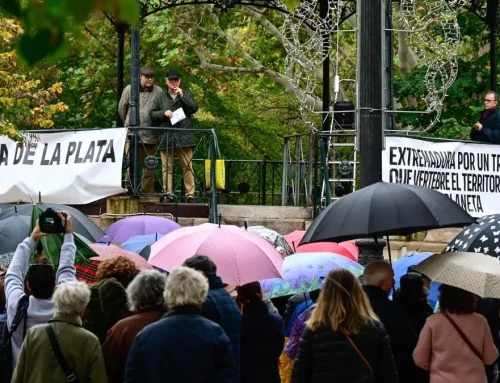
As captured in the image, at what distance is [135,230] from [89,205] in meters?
3.17

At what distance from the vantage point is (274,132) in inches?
1380

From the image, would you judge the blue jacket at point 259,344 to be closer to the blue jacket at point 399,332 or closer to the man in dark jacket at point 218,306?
the man in dark jacket at point 218,306

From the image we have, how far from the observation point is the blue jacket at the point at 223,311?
9.61 metres

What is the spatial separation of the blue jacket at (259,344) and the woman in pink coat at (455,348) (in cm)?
133

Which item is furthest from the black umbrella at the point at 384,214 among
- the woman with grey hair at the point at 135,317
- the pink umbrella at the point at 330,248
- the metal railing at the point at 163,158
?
the metal railing at the point at 163,158

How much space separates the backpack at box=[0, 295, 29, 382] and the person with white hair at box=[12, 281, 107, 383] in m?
0.70

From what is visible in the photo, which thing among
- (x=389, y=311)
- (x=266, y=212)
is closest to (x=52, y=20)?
(x=389, y=311)

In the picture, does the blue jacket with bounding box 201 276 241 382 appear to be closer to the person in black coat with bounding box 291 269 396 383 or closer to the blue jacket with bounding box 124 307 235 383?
the blue jacket with bounding box 124 307 235 383

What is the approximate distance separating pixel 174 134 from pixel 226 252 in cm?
796

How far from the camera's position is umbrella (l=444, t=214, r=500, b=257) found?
11156mm

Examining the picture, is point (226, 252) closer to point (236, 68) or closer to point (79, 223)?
point (79, 223)

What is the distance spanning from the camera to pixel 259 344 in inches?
418

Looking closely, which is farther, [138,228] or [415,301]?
[138,228]

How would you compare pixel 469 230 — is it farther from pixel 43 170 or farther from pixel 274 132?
pixel 274 132
